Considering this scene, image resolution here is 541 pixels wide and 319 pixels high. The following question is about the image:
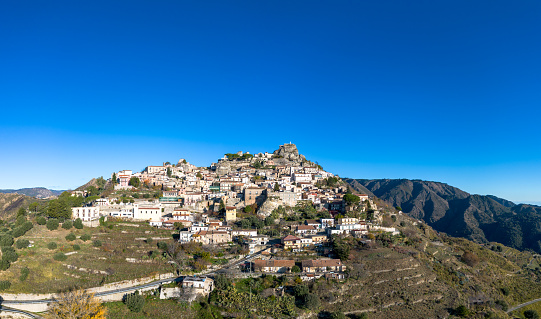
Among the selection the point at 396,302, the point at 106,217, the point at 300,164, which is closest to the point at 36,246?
the point at 106,217

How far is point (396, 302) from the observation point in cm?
3453

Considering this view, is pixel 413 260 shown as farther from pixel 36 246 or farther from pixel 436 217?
pixel 436 217

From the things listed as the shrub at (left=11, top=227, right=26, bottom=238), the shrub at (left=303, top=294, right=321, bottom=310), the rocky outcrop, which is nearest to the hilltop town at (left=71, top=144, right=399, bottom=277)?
the shrub at (left=303, top=294, right=321, bottom=310)

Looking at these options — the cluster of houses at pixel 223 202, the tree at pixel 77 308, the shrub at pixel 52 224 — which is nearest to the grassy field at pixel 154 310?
the tree at pixel 77 308

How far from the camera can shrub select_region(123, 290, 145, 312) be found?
94.9 feet

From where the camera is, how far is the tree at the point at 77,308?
25609 mm

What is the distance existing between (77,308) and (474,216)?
173 meters

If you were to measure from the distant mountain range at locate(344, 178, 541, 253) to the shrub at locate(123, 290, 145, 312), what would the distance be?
117 meters

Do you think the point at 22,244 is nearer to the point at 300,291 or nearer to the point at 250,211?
the point at 250,211

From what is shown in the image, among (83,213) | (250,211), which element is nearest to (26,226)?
(83,213)

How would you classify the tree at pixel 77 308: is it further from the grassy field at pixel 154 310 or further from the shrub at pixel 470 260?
the shrub at pixel 470 260

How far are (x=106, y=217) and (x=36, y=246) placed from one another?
1201 cm

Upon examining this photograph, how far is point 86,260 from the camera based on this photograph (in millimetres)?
37375

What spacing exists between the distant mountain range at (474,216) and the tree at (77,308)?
120129mm
